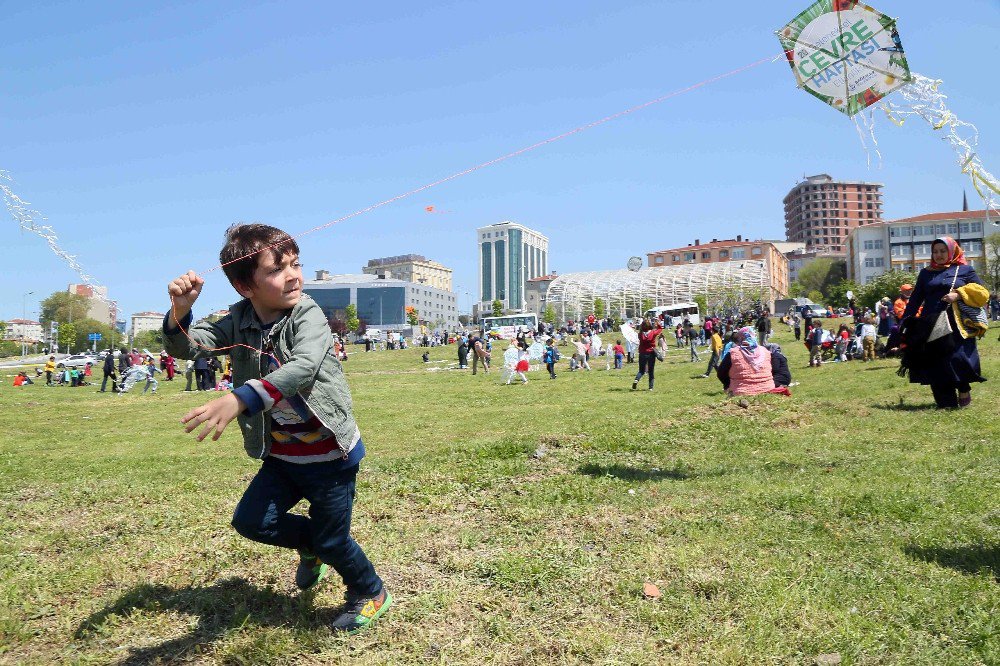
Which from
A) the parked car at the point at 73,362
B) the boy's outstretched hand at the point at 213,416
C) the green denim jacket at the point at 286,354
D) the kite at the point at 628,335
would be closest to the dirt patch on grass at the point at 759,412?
the green denim jacket at the point at 286,354

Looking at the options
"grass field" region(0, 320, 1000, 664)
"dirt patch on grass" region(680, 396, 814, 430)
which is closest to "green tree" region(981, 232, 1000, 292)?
"dirt patch on grass" region(680, 396, 814, 430)

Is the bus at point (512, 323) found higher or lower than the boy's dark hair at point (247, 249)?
higher

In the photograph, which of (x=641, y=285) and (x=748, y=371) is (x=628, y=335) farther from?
(x=641, y=285)

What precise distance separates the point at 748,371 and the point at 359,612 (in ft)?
40.1

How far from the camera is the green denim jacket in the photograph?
3.28 meters

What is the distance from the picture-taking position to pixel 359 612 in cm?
354

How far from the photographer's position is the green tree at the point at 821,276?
12975cm

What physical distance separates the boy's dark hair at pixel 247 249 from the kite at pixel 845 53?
6989mm

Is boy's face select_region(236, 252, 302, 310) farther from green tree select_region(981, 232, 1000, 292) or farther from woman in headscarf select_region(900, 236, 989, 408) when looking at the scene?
green tree select_region(981, 232, 1000, 292)

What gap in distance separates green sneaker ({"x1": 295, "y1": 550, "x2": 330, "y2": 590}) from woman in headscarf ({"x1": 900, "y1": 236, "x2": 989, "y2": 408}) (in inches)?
342

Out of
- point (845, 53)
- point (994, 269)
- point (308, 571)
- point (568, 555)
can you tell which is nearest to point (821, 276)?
point (994, 269)

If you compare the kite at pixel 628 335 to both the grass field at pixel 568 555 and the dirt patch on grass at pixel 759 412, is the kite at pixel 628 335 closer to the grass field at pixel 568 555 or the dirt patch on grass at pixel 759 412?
the dirt patch on grass at pixel 759 412

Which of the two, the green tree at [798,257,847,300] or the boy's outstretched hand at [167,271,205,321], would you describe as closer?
the boy's outstretched hand at [167,271,205,321]

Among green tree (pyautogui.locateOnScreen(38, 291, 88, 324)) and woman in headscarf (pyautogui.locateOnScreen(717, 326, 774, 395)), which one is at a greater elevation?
green tree (pyautogui.locateOnScreen(38, 291, 88, 324))
